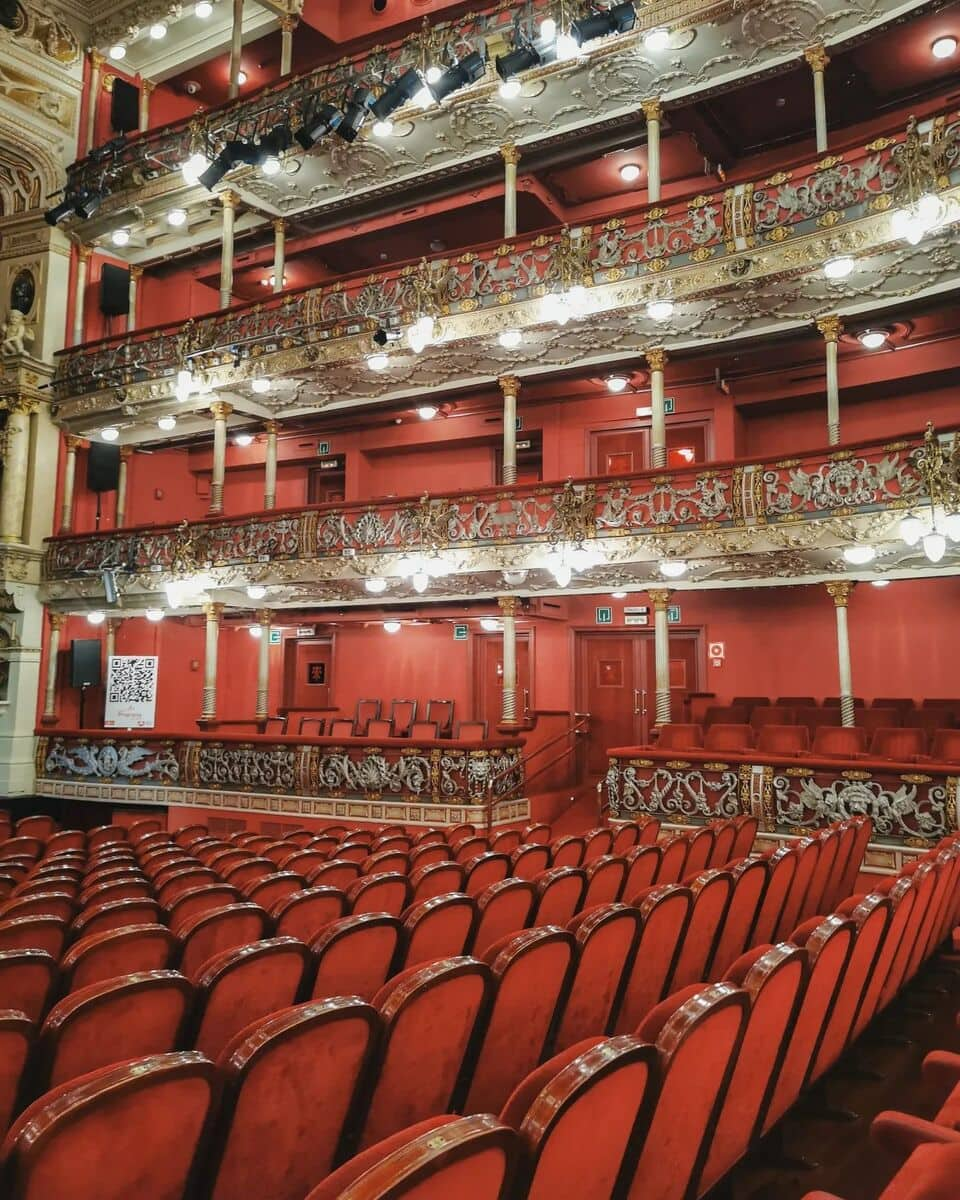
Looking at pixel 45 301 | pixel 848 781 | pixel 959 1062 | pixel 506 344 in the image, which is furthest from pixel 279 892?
pixel 45 301

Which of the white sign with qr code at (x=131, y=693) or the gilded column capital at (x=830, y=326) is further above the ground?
the gilded column capital at (x=830, y=326)

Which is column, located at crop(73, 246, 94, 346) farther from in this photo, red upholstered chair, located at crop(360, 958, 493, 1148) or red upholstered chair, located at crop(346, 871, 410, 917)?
red upholstered chair, located at crop(360, 958, 493, 1148)

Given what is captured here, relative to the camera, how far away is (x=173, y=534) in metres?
13.6

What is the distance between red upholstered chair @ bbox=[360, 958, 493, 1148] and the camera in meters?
1.96

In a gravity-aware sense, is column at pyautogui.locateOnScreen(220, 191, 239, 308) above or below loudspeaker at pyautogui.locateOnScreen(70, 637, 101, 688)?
above

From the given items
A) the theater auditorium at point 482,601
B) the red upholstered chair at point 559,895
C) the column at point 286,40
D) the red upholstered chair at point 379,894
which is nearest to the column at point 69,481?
the theater auditorium at point 482,601

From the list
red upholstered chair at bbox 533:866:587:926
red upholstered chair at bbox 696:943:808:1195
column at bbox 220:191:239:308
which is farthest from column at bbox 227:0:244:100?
red upholstered chair at bbox 696:943:808:1195

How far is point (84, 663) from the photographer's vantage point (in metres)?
14.5

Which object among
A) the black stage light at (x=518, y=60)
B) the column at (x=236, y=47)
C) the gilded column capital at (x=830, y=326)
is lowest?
the gilded column capital at (x=830, y=326)

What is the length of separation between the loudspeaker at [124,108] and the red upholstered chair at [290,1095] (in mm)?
17661

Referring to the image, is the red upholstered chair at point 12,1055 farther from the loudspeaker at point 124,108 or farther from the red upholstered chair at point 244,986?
the loudspeaker at point 124,108

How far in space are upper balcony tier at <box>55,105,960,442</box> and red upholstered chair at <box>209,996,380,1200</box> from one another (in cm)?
Result: 917

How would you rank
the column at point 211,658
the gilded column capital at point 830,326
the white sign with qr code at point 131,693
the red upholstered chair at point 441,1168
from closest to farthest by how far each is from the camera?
the red upholstered chair at point 441,1168 → the gilded column capital at point 830,326 → the white sign with qr code at point 131,693 → the column at point 211,658

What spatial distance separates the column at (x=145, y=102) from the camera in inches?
613
